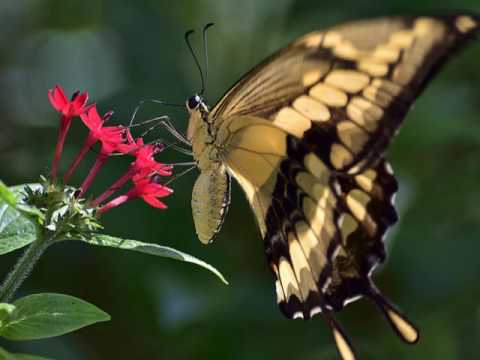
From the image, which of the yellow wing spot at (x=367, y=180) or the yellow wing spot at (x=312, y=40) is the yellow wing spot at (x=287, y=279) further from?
the yellow wing spot at (x=312, y=40)

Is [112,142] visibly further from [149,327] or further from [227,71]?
[227,71]

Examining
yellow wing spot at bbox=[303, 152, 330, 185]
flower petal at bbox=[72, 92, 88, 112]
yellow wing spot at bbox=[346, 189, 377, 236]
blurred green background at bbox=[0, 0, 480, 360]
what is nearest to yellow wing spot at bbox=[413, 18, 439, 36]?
yellow wing spot at bbox=[303, 152, 330, 185]

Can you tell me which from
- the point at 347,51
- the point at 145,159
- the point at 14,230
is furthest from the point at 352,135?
the point at 14,230

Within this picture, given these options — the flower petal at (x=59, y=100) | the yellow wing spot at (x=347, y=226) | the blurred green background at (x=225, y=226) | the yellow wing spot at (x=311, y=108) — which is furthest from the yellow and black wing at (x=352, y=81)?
the blurred green background at (x=225, y=226)

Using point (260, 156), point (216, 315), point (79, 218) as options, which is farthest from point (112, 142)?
point (216, 315)

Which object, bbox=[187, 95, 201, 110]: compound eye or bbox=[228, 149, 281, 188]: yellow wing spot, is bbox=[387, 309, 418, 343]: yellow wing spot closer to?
bbox=[228, 149, 281, 188]: yellow wing spot
